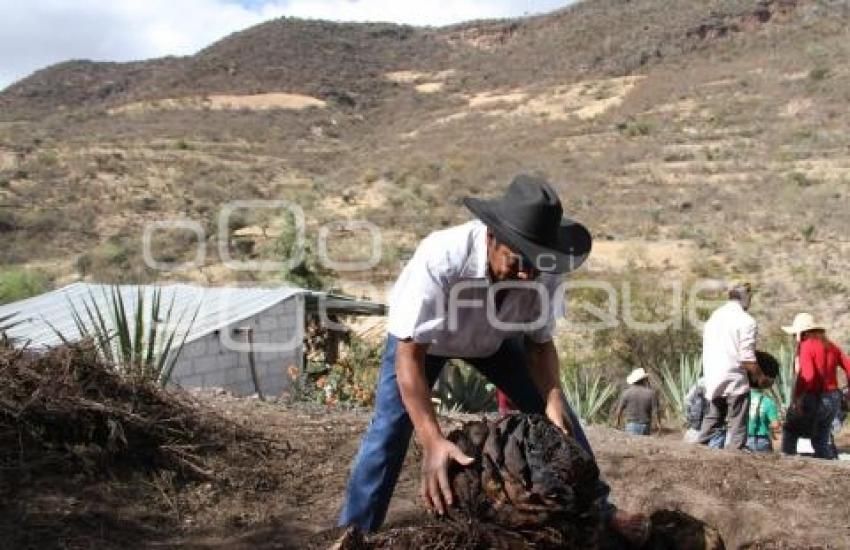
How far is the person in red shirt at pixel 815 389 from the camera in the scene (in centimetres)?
676

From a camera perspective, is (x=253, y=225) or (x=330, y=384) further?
(x=253, y=225)

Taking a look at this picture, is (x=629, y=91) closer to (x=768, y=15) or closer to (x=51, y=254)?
(x=768, y=15)

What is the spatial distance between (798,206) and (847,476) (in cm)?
2160

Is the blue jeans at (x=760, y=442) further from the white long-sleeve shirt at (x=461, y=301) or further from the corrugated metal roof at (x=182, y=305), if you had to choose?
the corrugated metal roof at (x=182, y=305)

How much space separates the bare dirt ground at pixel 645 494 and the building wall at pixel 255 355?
5.80 meters

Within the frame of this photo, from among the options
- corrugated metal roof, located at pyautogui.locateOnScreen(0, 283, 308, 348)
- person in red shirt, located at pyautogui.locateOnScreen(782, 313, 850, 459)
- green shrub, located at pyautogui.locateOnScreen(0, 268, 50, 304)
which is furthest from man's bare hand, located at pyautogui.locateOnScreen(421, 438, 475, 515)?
green shrub, located at pyautogui.locateOnScreen(0, 268, 50, 304)

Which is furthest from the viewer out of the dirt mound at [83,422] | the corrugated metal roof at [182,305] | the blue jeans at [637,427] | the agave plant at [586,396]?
the corrugated metal roof at [182,305]

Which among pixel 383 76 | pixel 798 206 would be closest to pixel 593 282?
pixel 798 206

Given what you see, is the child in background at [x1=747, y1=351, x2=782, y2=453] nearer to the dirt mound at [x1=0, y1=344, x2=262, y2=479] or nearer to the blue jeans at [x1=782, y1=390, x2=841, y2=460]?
the blue jeans at [x1=782, y1=390, x2=841, y2=460]

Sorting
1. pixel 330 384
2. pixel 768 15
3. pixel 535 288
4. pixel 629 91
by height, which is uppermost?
pixel 768 15

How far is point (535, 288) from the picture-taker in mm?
3184

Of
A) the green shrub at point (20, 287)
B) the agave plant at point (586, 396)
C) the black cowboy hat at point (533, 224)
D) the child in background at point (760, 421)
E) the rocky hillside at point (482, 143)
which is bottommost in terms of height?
the agave plant at point (586, 396)

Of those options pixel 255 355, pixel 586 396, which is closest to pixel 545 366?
pixel 586 396

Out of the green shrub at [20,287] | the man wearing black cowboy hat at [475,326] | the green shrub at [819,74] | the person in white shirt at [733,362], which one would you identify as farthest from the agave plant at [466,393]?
the green shrub at [819,74]
